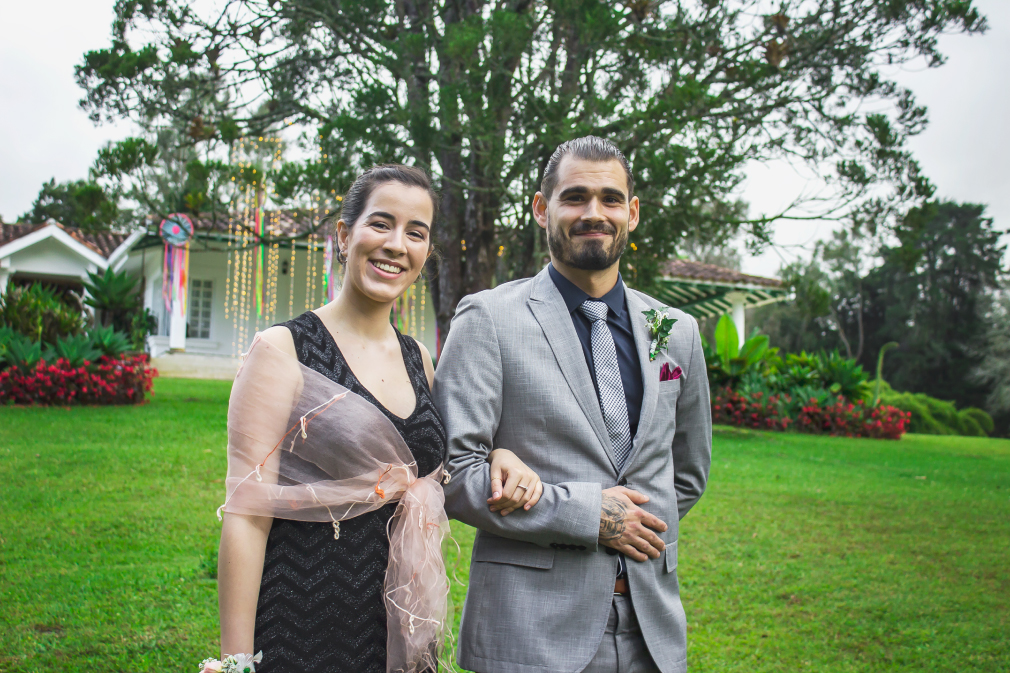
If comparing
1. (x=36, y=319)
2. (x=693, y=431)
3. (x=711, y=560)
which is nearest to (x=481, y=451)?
(x=693, y=431)

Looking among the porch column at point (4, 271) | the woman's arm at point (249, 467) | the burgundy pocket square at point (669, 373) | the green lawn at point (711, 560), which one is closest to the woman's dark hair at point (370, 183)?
the woman's arm at point (249, 467)

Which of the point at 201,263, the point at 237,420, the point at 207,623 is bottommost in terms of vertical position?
the point at 207,623

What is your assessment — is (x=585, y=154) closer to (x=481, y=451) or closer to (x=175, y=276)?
(x=481, y=451)

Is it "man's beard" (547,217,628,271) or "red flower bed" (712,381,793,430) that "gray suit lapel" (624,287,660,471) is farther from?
"red flower bed" (712,381,793,430)

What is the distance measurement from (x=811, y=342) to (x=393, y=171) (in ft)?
129

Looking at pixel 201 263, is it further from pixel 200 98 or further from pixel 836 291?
pixel 836 291

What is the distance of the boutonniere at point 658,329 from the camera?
212 cm

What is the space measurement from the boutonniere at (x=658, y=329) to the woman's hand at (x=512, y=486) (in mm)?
544

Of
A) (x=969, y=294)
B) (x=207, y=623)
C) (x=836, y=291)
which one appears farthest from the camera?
(x=836, y=291)

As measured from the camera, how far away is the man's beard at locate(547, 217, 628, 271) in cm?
207

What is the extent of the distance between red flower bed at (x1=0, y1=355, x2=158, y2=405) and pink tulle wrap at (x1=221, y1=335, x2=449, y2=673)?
9348 millimetres

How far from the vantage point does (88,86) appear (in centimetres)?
808

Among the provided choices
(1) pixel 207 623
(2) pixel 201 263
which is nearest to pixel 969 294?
(2) pixel 201 263

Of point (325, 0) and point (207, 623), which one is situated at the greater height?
point (325, 0)
